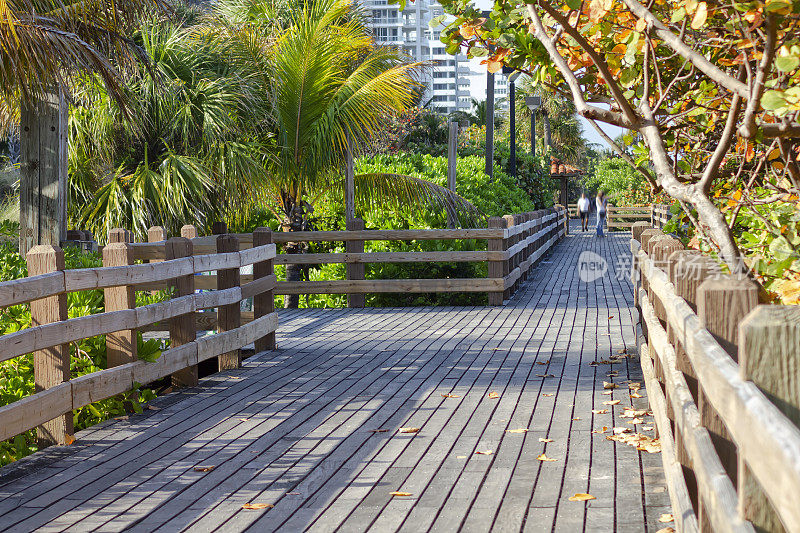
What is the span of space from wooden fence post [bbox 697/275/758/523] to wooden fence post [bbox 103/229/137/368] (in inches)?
175

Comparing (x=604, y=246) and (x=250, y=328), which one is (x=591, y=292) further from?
(x=604, y=246)

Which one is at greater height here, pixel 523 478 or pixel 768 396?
pixel 768 396

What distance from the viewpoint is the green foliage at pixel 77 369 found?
221 inches

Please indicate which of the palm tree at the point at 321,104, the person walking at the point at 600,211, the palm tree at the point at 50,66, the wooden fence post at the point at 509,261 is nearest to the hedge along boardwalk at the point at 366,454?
the palm tree at the point at 50,66

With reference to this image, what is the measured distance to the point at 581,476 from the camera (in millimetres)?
4680

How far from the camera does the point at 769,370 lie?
2.05 metres

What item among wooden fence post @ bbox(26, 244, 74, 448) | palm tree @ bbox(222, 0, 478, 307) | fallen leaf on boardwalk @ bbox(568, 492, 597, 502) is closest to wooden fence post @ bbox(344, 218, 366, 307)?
palm tree @ bbox(222, 0, 478, 307)

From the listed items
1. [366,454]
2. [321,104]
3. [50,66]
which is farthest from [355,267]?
[366,454]

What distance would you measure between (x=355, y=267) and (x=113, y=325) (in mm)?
7455

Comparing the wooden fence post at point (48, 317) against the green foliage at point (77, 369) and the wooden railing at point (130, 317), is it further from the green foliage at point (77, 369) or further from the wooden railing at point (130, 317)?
the green foliage at point (77, 369)

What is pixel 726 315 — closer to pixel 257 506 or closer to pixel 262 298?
pixel 257 506

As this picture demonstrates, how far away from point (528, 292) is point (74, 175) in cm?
756

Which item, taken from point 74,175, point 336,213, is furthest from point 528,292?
point 74,175

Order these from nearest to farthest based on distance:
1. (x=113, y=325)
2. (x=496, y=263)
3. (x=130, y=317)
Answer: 1. (x=113, y=325)
2. (x=130, y=317)
3. (x=496, y=263)
